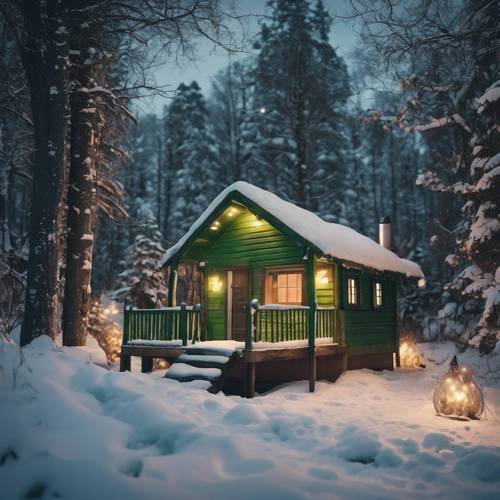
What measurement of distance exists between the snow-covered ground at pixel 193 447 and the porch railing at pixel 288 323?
3140 millimetres

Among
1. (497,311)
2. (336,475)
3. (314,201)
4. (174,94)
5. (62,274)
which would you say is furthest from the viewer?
(314,201)

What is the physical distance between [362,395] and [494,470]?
5.66 metres

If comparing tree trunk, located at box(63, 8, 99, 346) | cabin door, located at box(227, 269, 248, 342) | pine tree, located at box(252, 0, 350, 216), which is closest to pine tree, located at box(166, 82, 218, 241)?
pine tree, located at box(252, 0, 350, 216)

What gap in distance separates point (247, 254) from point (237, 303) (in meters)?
1.63

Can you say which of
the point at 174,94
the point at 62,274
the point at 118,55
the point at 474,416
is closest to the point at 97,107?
the point at 118,55

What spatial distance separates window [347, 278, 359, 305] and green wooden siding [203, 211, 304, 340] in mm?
2022

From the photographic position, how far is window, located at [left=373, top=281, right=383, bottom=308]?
1514cm

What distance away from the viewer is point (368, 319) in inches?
568

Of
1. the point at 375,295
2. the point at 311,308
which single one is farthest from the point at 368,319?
the point at 311,308

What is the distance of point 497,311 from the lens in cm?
938

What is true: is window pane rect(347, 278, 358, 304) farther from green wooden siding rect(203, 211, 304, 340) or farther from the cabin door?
the cabin door

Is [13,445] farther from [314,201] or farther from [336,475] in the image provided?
[314,201]

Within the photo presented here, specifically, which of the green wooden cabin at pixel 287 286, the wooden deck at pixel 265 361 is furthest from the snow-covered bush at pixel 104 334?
the green wooden cabin at pixel 287 286

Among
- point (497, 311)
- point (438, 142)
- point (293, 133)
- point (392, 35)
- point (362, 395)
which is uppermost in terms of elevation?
point (293, 133)
